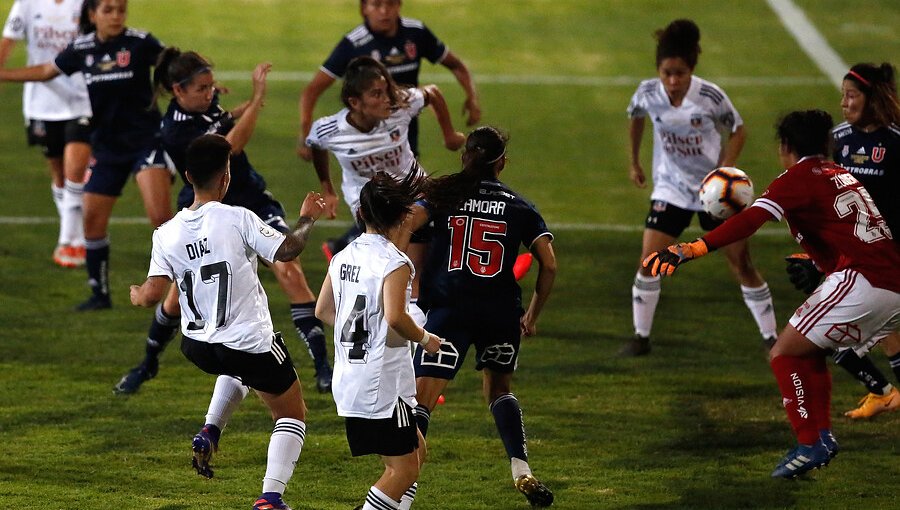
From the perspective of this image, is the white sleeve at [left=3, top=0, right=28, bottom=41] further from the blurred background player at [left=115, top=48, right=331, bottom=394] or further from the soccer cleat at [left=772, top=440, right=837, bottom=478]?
the soccer cleat at [left=772, top=440, right=837, bottom=478]

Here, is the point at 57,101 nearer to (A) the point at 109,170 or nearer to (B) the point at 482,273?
(A) the point at 109,170

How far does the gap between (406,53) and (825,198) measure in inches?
187

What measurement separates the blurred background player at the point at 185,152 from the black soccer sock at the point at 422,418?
1808 mm

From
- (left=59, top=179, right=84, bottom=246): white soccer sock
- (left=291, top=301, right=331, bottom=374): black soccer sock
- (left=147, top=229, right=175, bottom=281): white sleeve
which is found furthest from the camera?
(left=59, top=179, right=84, bottom=246): white soccer sock

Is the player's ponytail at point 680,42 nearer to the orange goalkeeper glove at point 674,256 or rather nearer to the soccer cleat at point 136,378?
the orange goalkeeper glove at point 674,256

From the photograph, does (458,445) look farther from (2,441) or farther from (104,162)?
(104,162)

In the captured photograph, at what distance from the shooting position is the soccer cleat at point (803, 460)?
23.5 feet

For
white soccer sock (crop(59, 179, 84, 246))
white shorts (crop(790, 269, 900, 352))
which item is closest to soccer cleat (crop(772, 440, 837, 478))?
white shorts (crop(790, 269, 900, 352))

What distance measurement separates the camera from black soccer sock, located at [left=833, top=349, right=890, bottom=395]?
8.38m

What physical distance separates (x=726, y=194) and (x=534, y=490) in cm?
226

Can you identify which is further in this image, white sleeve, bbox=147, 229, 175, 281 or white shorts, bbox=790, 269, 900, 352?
white shorts, bbox=790, 269, 900, 352

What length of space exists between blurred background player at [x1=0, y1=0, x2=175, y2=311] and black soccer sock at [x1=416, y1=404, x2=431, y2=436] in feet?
12.3

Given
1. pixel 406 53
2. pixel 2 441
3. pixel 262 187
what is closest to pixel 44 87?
pixel 406 53

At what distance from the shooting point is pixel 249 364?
6617 millimetres
